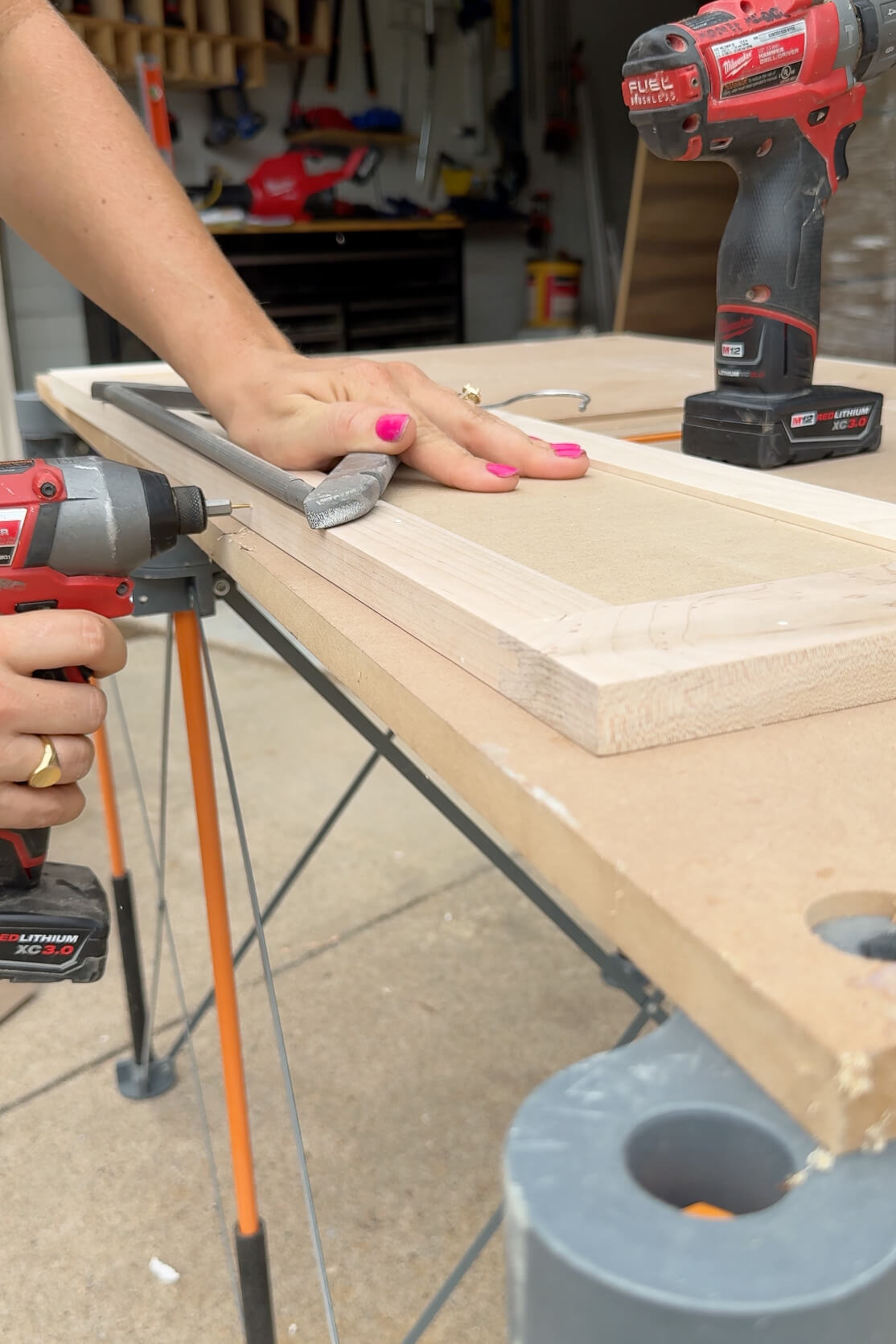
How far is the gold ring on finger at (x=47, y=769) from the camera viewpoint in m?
0.70

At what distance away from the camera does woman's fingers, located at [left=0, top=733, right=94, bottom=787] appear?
689mm

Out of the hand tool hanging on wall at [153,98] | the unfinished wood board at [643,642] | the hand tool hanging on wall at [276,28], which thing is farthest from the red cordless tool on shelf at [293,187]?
the unfinished wood board at [643,642]

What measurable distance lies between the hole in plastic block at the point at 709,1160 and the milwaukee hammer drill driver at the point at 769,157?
0.75 m

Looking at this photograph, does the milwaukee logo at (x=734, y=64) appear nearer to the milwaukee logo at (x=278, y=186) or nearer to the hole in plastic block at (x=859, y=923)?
the hole in plastic block at (x=859, y=923)

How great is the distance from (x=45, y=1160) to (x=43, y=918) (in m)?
1.01

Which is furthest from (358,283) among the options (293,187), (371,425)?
(371,425)

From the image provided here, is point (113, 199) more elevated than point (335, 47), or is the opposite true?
point (335, 47)

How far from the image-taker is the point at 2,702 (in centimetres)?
67

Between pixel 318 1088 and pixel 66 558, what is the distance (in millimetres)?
1251

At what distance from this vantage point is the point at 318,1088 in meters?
1.77

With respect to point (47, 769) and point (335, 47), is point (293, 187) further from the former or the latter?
point (47, 769)

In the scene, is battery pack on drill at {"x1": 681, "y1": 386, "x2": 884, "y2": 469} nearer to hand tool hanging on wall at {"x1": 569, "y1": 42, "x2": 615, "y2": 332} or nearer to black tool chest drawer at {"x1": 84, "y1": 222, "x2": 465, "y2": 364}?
black tool chest drawer at {"x1": 84, "y1": 222, "x2": 465, "y2": 364}

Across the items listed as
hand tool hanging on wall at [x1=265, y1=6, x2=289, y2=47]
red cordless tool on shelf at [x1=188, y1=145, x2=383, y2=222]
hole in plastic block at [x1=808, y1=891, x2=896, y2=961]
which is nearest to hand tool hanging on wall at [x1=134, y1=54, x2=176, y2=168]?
red cordless tool on shelf at [x1=188, y1=145, x2=383, y2=222]

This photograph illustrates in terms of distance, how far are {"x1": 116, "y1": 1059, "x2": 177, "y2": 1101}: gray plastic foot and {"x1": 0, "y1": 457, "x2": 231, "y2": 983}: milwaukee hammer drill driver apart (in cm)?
99
